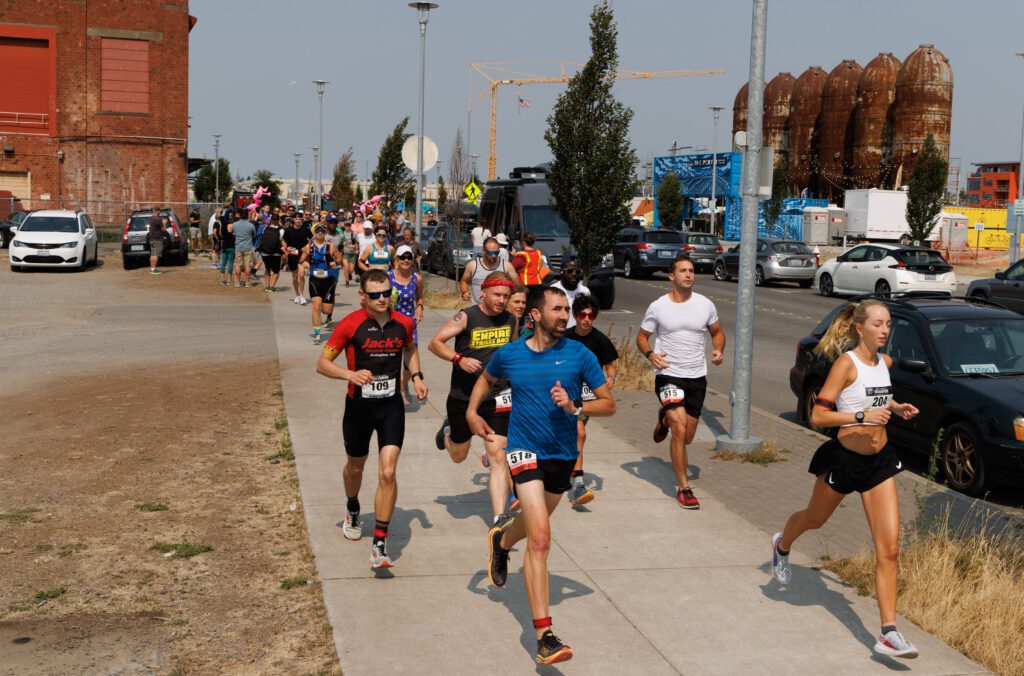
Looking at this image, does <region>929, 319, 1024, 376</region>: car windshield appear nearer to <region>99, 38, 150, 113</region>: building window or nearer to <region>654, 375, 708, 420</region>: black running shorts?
<region>654, 375, 708, 420</region>: black running shorts

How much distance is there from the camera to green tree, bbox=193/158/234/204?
9456cm

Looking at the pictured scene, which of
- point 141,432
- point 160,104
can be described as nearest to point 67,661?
point 141,432

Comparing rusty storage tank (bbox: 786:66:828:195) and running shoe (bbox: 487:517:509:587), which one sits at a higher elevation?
rusty storage tank (bbox: 786:66:828:195)

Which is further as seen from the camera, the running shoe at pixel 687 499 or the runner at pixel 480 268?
the runner at pixel 480 268

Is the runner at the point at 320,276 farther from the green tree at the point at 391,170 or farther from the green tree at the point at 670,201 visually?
the green tree at the point at 670,201

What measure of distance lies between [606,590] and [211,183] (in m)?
92.7

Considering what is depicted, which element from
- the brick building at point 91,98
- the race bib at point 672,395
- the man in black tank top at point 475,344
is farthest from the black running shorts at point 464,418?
the brick building at point 91,98

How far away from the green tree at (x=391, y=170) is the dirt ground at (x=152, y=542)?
29961mm

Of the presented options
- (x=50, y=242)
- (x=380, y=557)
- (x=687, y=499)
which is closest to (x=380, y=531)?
(x=380, y=557)

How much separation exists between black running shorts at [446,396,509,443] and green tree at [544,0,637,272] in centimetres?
1258

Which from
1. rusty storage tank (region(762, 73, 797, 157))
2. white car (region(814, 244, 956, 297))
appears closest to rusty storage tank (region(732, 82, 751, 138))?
rusty storage tank (region(762, 73, 797, 157))

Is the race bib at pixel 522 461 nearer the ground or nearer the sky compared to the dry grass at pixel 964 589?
nearer the sky

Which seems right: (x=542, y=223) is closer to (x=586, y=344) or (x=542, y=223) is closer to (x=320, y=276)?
(x=320, y=276)

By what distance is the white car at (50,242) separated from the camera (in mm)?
31109
